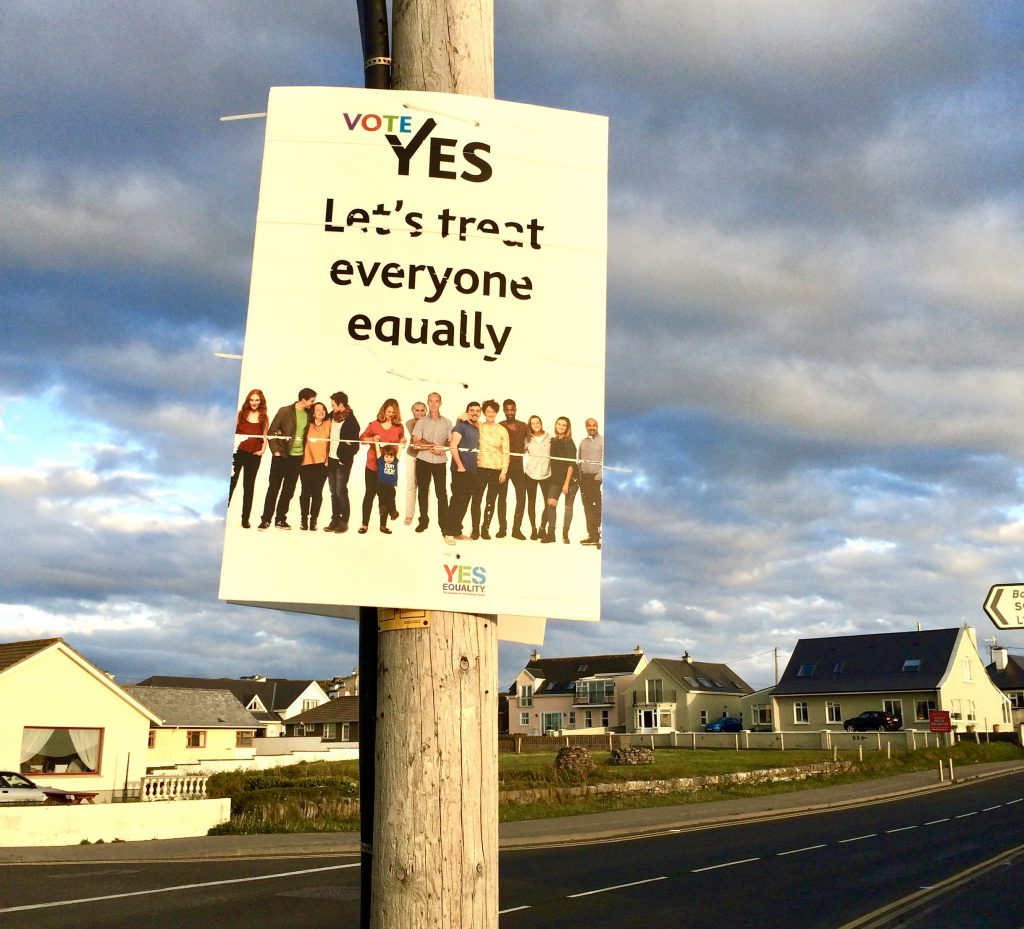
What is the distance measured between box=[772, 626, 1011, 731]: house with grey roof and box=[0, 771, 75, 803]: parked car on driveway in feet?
189

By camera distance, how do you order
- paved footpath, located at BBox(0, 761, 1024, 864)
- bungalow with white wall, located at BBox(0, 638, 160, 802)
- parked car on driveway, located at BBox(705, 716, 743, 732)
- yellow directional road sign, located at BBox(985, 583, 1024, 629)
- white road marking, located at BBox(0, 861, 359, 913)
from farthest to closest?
1. parked car on driveway, located at BBox(705, 716, 743, 732)
2. bungalow with white wall, located at BBox(0, 638, 160, 802)
3. paved footpath, located at BBox(0, 761, 1024, 864)
4. white road marking, located at BBox(0, 861, 359, 913)
5. yellow directional road sign, located at BBox(985, 583, 1024, 629)

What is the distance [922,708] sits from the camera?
234 ft

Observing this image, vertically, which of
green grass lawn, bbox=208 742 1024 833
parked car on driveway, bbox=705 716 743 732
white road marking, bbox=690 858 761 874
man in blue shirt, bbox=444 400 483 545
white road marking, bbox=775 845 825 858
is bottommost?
white road marking, bbox=775 845 825 858

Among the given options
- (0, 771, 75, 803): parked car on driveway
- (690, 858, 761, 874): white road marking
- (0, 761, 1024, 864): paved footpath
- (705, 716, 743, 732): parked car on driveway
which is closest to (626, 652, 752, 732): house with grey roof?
(705, 716, 743, 732): parked car on driveway

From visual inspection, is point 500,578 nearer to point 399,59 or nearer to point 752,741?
point 399,59

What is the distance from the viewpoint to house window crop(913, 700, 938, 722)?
70750 mm

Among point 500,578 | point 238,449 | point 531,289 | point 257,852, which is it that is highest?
point 531,289

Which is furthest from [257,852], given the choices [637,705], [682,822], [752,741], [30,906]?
[637,705]

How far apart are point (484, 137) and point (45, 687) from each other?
1651 inches

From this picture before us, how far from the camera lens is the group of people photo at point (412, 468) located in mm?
2904

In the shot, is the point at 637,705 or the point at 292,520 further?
the point at 637,705

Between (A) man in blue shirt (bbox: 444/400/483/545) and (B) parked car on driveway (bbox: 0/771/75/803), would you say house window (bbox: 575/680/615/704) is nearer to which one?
(B) parked car on driveway (bbox: 0/771/75/803)

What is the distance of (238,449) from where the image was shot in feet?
9.63

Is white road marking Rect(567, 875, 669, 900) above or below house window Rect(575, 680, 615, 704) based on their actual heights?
below
